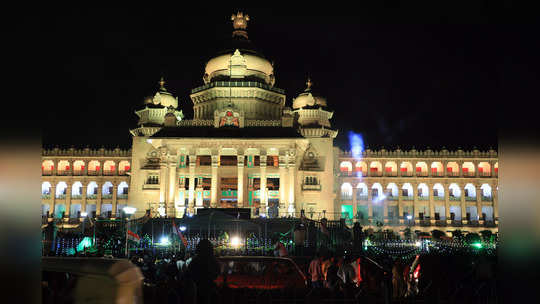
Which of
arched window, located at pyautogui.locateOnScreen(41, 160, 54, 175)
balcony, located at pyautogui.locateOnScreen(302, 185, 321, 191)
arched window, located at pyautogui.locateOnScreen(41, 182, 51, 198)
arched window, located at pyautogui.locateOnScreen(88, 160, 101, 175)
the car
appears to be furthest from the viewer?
arched window, located at pyautogui.locateOnScreen(88, 160, 101, 175)

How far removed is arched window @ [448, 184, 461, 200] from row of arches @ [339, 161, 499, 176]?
6.99 ft

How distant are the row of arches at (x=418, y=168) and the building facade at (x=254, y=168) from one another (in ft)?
0.49

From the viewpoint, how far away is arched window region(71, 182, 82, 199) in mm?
73500

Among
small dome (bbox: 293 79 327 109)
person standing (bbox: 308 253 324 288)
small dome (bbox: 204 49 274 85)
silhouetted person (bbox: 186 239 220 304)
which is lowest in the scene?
person standing (bbox: 308 253 324 288)

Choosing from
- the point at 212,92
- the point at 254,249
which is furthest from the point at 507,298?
the point at 212,92

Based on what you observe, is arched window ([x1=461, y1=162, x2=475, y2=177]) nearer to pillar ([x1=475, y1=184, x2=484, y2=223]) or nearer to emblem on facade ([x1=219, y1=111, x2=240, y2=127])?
pillar ([x1=475, y1=184, x2=484, y2=223])

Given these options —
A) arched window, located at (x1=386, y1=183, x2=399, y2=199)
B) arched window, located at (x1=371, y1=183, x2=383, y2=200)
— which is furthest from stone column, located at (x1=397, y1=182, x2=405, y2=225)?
arched window, located at (x1=371, y1=183, x2=383, y2=200)

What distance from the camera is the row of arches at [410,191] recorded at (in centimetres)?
7256

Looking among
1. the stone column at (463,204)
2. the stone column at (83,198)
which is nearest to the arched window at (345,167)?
the stone column at (463,204)

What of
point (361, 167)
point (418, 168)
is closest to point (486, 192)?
point (418, 168)

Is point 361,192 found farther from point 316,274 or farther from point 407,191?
point 316,274

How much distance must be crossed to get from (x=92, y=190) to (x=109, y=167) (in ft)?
14.8

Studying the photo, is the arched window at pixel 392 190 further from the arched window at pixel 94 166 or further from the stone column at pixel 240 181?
the arched window at pixel 94 166

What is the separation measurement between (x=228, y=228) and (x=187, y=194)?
16.7 m
